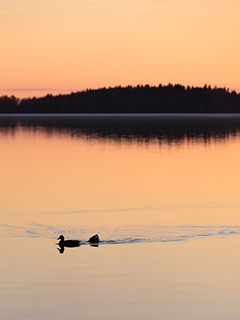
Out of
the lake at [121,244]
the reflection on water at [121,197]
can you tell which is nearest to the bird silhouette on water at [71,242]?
the lake at [121,244]

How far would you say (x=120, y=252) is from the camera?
730 inches

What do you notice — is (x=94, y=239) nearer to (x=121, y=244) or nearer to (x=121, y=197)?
(x=121, y=244)

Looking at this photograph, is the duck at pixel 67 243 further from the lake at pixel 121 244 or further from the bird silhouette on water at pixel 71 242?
the lake at pixel 121 244

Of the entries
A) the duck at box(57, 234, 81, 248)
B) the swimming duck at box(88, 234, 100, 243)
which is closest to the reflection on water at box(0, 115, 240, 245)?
the swimming duck at box(88, 234, 100, 243)

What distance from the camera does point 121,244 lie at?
1973cm

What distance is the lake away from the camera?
13680 mm

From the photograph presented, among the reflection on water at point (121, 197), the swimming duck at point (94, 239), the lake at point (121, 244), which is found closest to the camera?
the lake at point (121, 244)

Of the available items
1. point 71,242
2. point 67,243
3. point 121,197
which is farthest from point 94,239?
point 121,197

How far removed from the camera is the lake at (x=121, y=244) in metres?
13.7

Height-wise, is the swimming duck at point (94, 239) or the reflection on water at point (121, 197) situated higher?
the swimming duck at point (94, 239)

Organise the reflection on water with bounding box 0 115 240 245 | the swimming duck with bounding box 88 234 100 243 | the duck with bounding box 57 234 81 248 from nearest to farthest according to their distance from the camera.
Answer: the duck with bounding box 57 234 81 248, the swimming duck with bounding box 88 234 100 243, the reflection on water with bounding box 0 115 240 245

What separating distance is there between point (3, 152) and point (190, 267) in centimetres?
4383

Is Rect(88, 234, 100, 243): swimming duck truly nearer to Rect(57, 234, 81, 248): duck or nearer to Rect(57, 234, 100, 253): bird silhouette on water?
Rect(57, 234, 100, 253): bird silhouette on water

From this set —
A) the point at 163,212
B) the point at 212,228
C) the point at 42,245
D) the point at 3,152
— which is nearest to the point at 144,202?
the point at 163,212
